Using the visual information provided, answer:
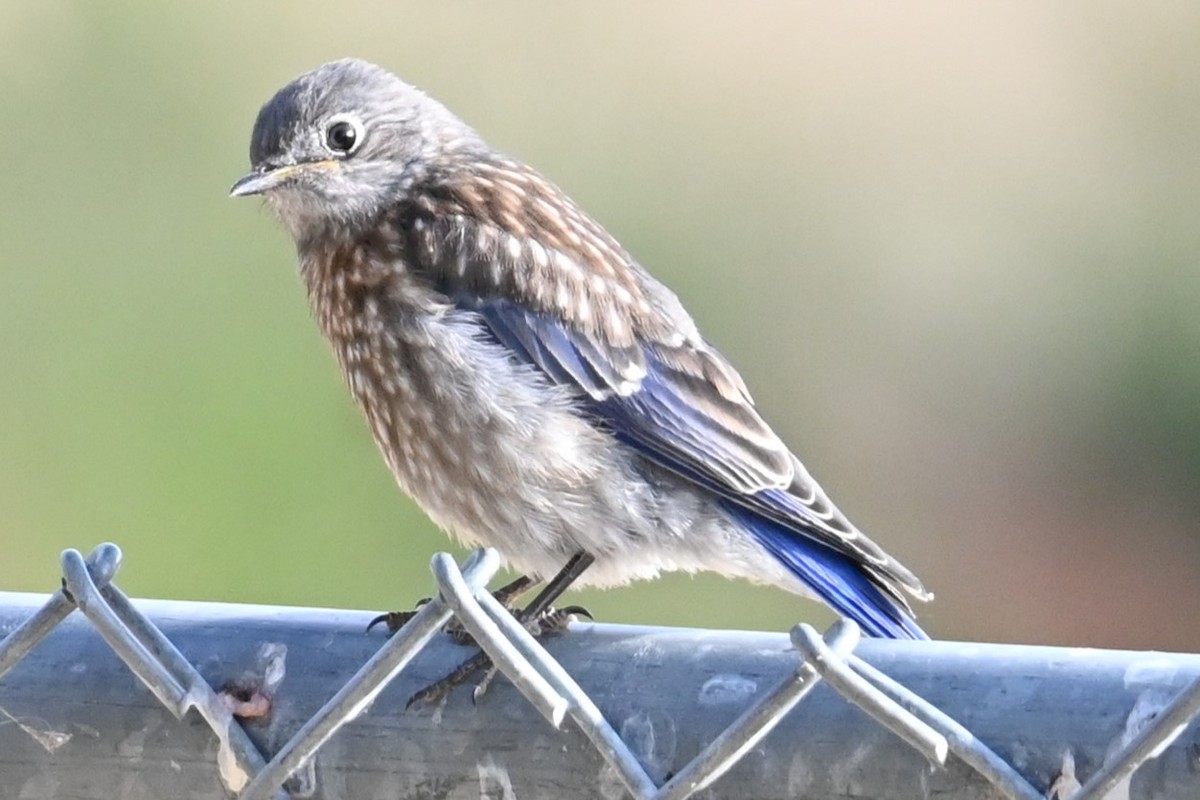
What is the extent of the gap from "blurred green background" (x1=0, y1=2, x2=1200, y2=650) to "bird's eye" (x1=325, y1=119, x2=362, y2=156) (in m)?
1.47

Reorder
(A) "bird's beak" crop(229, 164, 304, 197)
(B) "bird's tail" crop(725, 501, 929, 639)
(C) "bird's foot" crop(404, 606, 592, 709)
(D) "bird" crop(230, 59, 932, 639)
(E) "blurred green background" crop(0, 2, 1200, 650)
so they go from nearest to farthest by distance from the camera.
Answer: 1. (C) "bird's foot" crop(404, 606, 592, 709)
2. (B) "bird's tail" crop(725, 501, 929, 639)
3. (D) "bird" crop(230, 59, 932, 639)
4. (A) "bird's beak" crop(229, 164, 304, 197)
5. (E) "blurred green background" crop(0, 2, 1200, 650)

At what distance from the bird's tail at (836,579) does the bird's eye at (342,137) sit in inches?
48.3

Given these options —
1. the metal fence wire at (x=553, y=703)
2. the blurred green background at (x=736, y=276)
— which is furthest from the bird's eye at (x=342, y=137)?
the metal fence wire at (x=553, y=703)

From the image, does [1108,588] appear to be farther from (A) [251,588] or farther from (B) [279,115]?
(B) [279,115]

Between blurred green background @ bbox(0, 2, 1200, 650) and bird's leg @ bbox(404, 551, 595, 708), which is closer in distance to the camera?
bird's leg @ bbox(404, 551, 595, 708)

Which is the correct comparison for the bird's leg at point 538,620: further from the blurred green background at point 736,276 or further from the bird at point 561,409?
the blurred green background at point 736,276

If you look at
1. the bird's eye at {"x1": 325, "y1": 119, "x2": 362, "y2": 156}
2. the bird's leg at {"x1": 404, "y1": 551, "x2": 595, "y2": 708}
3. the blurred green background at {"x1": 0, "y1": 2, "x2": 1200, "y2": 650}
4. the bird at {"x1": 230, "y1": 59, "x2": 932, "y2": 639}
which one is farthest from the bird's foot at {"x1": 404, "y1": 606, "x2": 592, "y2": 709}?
the blurred green background at {"x1": 0, "y1": 2, "x2": 1200, "y2": 650}

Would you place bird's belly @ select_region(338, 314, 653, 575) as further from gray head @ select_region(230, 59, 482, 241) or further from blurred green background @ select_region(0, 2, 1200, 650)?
blurred green background @ select_region(0, 2, 1200, 650)

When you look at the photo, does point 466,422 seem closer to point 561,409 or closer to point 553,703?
point 561,409

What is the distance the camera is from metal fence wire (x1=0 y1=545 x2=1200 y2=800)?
1.80 meters

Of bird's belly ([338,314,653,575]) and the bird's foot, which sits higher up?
the bird's foot

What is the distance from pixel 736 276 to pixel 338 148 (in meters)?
2.10

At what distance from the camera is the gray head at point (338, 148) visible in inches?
161

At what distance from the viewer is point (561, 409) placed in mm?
3613
